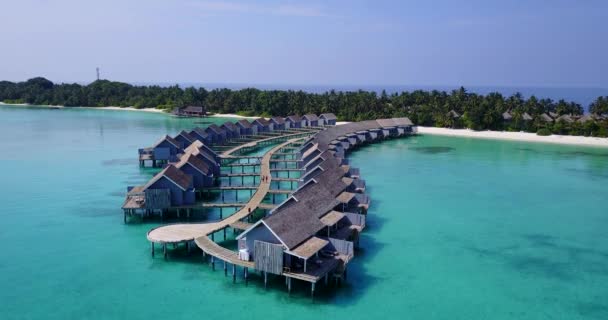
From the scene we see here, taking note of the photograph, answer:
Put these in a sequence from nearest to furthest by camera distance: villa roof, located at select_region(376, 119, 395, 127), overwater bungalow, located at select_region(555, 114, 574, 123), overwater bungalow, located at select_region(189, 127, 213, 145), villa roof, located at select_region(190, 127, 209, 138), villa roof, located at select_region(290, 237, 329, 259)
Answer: villa roof, located at select_region(290, 237, 329, 259) < overwater bungalow, located at select_region(189, 127, 213, 145) < villa roof, located at select_region(190, 127, 209, 138) < villa roof, located at select_region(376, 119, 395, 127) < overwater bungalow, located at select_region(555, 114, 574, 123)

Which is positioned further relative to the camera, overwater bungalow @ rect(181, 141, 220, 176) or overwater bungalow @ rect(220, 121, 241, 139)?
overwater bungalow @ rect(220, 121, 241, 139)

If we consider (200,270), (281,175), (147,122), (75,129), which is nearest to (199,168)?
(281,175)

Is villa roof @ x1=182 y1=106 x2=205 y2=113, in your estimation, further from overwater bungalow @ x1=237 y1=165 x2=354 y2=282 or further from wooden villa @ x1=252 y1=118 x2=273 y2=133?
overwater bungalow @ x1=237 y1=165 x2=354 y2=282

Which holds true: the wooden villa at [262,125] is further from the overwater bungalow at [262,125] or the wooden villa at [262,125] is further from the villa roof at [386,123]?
the villa roof at [386,123]

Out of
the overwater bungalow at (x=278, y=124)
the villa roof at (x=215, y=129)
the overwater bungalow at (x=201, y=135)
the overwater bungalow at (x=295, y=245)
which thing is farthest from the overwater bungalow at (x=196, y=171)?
the overwater bungalow at (x=278, y=124)

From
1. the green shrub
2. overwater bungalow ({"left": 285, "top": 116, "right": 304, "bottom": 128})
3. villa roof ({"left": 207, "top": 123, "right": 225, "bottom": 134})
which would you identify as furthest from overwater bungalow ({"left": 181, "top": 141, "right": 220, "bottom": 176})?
the green shrub

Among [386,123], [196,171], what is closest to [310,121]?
[386,123]

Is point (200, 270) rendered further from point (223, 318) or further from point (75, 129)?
point (75, 129)
